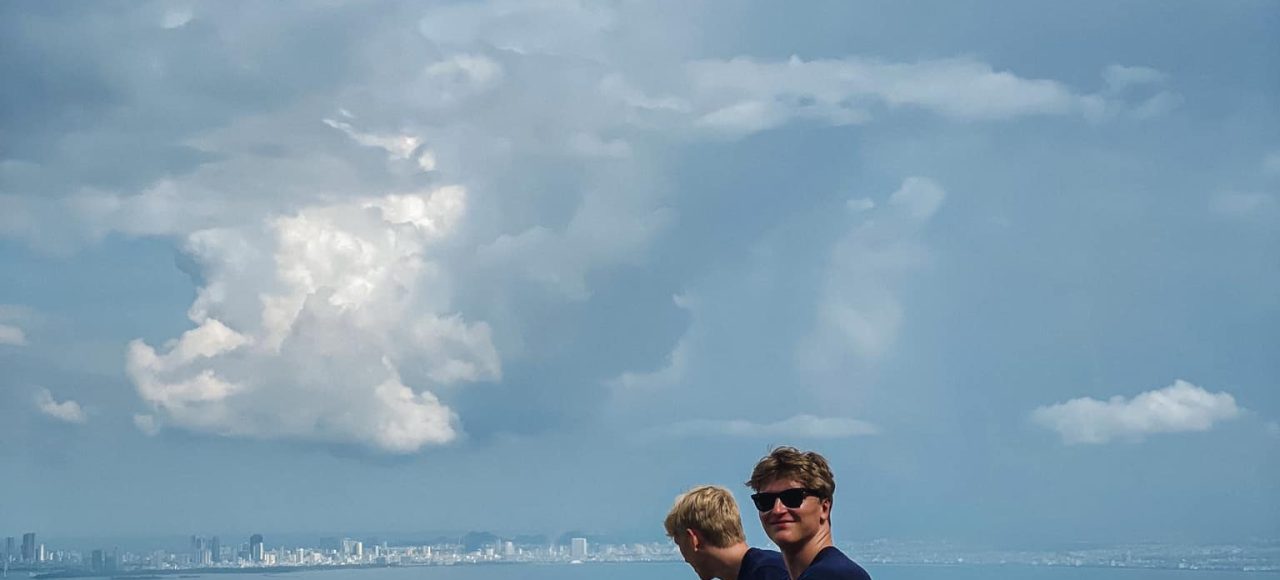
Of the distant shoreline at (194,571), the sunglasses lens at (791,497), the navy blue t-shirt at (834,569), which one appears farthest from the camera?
the distant shoreline at (194,571)

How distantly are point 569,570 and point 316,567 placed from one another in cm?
2170

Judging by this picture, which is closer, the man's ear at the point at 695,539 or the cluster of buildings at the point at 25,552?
the man's ear at the point at 695,539

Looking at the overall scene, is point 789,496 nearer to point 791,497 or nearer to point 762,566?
point 791,497

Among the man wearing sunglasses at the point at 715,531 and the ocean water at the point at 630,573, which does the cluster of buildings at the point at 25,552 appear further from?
the man wearing sunglasses at the point at 715,531

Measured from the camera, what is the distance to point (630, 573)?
97625 millimetres

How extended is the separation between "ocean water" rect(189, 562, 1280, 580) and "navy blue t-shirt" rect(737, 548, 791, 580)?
76397 mm

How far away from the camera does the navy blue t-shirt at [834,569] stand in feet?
8.75

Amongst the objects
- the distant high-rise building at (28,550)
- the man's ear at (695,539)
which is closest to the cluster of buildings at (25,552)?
the distant high-rise building at (28,550)

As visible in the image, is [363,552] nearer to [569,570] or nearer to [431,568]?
[431,568]

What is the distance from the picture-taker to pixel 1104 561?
8806 cm

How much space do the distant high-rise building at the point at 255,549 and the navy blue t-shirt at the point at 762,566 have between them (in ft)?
381

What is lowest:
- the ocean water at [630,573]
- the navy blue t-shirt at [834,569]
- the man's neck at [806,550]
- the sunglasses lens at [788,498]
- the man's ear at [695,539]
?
the navy blue t-shirt at [834,569]

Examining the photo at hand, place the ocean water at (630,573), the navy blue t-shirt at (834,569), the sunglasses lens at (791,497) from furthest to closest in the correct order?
the ocean water at (630,573) → the sunglasses lens at (791,497) → the navy blue t-shirt at (834,569)

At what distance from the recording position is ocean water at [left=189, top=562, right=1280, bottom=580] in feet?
267
